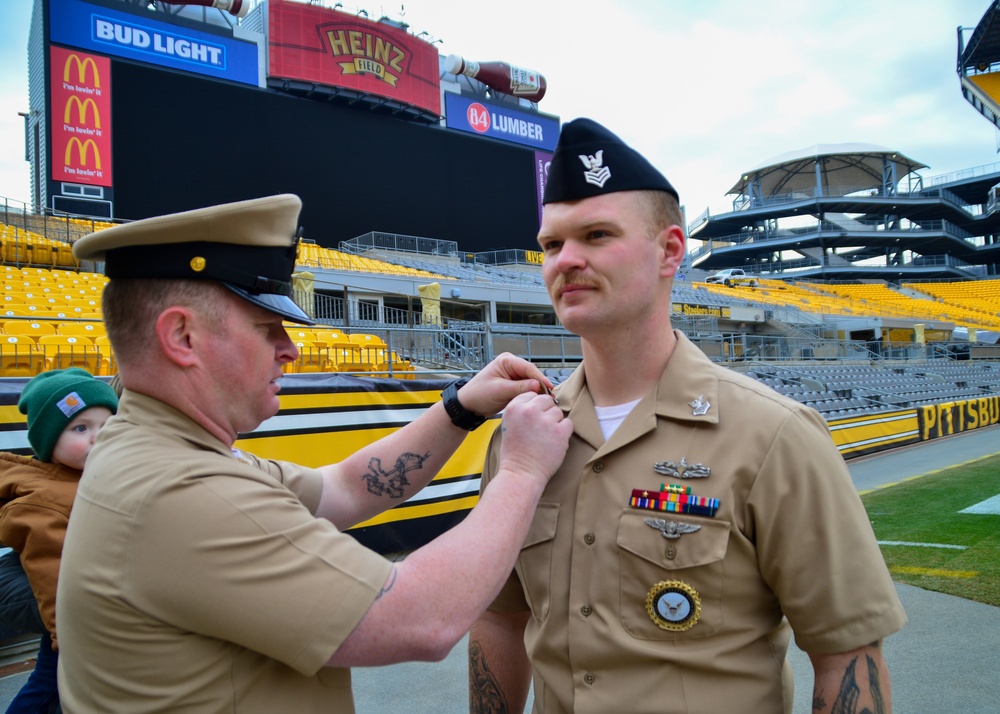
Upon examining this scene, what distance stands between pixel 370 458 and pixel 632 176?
1191 mm

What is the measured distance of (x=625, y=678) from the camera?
143 centimetres

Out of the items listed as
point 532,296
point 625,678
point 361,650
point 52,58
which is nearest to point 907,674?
point 625,678

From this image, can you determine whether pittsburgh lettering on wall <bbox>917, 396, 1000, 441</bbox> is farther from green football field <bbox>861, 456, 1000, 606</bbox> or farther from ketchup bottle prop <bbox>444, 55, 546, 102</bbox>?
ketchup bottle prop <bbox>444, 55, 546, 102</bbox>

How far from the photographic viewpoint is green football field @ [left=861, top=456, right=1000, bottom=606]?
14.6ft

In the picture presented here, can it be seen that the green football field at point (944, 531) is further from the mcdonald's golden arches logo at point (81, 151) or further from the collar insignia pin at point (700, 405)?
the mcdonald's golden arches logo at point (81, 151)

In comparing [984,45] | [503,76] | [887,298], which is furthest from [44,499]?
[984,45]

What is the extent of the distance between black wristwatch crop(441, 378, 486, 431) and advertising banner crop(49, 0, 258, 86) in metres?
23.0

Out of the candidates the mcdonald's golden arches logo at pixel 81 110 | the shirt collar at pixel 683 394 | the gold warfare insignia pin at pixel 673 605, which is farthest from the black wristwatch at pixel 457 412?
the mcdonald's golden arches logo at pixel 81 110

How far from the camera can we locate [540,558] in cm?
163

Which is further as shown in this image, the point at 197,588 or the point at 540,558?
the point at 540,558

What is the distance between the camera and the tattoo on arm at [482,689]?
185 cm

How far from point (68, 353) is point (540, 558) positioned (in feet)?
20.5

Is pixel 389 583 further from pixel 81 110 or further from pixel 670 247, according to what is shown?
pixel 81 110

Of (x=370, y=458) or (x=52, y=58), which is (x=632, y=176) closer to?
(x=370, y=458)
